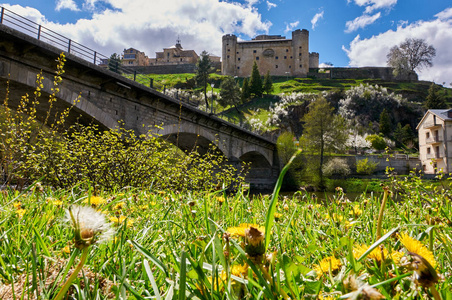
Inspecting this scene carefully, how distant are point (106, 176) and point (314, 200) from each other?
587 cm

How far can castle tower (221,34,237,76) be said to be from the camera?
3334 inches

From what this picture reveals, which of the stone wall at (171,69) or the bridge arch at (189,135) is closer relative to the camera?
the bridge arch at (189,135)

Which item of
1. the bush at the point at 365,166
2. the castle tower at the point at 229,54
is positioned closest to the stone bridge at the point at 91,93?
the bush at the point at 365,166

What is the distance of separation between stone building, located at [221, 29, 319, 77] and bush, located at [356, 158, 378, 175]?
4978cm

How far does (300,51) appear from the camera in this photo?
8300 cm

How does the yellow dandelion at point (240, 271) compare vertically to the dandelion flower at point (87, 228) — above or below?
below

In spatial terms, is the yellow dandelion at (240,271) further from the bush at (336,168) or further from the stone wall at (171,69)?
the stone wall at (171,69)

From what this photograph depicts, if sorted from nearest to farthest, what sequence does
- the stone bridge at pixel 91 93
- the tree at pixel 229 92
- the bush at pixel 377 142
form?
1. the stone bridge at pixel 91 93
2. the bush at pixel 377 142
3. the tree at pixel 229 92

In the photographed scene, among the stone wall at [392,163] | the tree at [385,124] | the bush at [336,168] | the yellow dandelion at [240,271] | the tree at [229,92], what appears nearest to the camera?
the yellow dandelion at [240,271]

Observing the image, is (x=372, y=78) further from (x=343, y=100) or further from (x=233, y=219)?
(x=233, y=219)

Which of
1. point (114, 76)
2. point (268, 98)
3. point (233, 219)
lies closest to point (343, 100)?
point (268, 98)

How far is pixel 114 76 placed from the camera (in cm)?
1422

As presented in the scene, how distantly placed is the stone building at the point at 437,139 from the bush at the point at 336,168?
32.0 feet

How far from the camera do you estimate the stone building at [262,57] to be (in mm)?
84306
